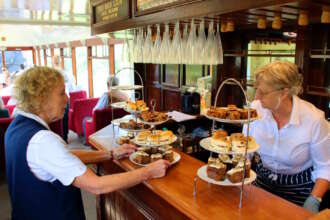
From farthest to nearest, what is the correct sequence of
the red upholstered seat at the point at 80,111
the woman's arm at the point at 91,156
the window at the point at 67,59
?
the window at the point at 67,59
the red upholstered seat at the point at 80,111
the woman's arm at the point at 91,156

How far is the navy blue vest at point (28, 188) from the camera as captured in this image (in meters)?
1.31

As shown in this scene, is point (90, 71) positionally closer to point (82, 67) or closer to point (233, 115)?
point (82, 67)

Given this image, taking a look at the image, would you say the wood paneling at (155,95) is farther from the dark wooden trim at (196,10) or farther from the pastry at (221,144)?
the pastry at (221,144)

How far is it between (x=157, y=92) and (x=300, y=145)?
9.75 feet

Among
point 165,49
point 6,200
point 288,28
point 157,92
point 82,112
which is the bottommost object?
point 6,200

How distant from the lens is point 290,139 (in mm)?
1630

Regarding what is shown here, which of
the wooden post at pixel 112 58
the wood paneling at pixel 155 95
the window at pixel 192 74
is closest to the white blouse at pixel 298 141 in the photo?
the window at pixel 192 74

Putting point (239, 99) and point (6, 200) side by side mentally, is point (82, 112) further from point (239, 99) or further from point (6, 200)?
point (239, 99)

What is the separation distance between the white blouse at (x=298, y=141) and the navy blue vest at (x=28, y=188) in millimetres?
1136

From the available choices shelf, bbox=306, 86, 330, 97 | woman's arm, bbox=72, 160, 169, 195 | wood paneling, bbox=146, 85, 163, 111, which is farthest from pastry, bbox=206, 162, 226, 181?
wood paneling, bbox=146, 85, 163, 111

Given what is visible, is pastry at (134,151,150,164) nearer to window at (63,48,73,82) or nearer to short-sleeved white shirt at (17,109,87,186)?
short-sleeved white shirt at (17,109,87,186)

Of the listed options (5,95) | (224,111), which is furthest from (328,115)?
(5,95)

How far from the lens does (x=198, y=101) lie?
119 inches

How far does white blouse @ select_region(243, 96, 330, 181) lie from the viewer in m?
1.58
